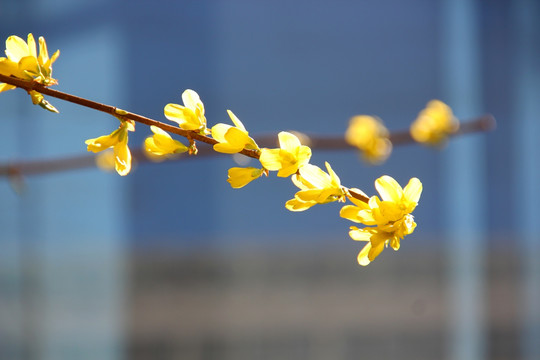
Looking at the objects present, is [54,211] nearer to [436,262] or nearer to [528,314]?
[436,262]

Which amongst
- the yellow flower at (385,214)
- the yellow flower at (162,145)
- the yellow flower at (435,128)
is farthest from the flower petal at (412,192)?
the yellow flower at (435,128)

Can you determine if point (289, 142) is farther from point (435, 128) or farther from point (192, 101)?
point (435, 128)

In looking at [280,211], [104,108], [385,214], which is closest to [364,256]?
[385,214]

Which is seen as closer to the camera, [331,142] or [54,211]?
[331,142]

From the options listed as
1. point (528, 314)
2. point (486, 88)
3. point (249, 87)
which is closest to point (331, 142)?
point (249, 87)

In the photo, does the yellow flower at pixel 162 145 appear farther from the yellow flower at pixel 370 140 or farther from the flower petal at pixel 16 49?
the yellow flower at pixel 370 140

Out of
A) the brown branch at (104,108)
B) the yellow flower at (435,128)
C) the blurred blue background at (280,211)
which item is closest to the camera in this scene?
the brown branch at (104,108)

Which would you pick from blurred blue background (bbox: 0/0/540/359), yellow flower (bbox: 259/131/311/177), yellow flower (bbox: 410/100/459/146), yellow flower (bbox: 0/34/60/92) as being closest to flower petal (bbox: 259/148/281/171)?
yellow flower (bbox: 259/131/311/177)
